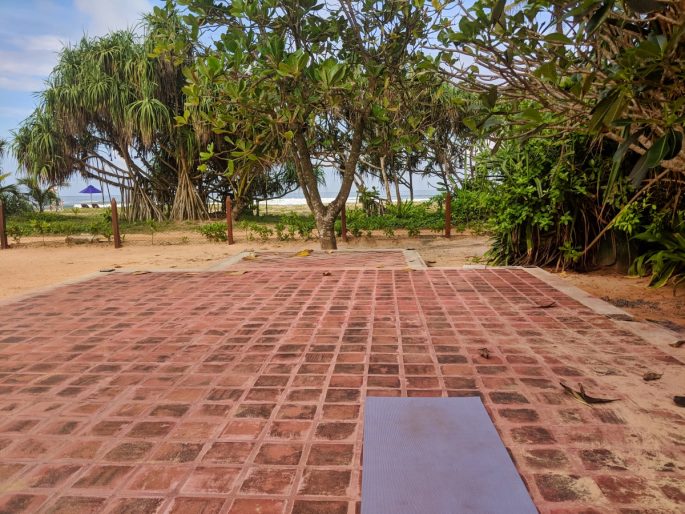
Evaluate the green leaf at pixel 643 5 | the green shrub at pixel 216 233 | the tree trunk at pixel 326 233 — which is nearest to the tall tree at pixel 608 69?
the green leaf at pixel 643 5

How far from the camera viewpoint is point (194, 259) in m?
9.29

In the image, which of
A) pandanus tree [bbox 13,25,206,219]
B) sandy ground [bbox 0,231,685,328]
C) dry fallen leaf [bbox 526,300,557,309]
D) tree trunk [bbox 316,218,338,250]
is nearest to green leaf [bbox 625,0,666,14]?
sandy ground [bbox 0,231,685,328]

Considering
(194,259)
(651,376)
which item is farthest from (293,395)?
(194,259)

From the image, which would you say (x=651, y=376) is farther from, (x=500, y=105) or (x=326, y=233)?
(x=326, y=233)

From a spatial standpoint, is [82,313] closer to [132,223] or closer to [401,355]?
[401,355]

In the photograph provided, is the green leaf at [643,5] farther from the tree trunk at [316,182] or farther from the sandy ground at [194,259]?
the tree trunk at [316,182]

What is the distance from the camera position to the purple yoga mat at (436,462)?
4.74 feet

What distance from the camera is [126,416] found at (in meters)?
2.05

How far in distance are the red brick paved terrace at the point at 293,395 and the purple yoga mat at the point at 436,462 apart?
62mm

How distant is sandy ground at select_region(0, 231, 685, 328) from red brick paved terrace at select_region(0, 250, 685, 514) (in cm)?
106

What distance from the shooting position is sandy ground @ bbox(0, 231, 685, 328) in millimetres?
4527

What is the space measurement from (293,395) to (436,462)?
76 cm

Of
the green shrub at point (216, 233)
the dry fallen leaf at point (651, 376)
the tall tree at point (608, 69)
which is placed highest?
the tall tree at point (608, 69)

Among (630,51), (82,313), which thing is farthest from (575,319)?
(82,313)
